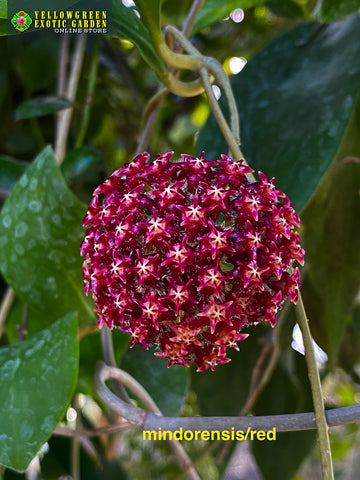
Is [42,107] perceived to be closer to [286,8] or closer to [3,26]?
[3,26]

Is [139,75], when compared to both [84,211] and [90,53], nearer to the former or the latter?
[90,53]

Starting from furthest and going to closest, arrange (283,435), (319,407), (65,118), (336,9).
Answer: (283,435) < (65,118) < (336,9) < (319,407)

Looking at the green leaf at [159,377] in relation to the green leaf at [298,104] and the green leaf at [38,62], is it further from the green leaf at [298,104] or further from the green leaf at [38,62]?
the green leaf at [38,62]

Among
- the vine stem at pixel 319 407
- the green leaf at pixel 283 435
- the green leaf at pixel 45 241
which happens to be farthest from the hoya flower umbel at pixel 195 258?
the green leaf at pixel 283 435

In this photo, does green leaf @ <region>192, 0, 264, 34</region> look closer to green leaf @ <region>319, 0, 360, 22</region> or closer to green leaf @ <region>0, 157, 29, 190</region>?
green leaf @ <region>319, 0, 360, 22</region>

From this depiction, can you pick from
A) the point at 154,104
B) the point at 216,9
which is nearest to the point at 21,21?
the point at 154,104

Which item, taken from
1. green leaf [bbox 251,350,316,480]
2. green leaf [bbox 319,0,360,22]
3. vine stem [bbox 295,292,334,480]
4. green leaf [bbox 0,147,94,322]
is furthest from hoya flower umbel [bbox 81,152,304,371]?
green leaf [bbox 251,350,316,480]

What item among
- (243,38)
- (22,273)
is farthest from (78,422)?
(243,38)
